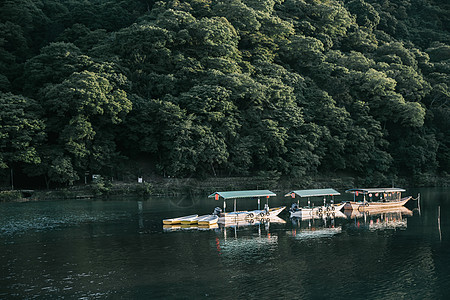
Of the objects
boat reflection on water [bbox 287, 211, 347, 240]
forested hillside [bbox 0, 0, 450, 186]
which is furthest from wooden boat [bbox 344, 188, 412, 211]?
forested hillside [bbox 0, 0, 450, 186]

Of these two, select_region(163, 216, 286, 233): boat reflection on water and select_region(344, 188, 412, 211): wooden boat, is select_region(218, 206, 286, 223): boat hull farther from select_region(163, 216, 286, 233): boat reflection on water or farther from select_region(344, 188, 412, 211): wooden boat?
select_region(344, 188, 412, 211): wooden boat

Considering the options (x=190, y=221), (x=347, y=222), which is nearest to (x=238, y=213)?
(x=190, y=221)

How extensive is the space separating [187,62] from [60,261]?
5007 centimetres

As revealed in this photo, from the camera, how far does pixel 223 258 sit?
27.8 metres

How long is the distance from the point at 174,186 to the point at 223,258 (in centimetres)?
3907

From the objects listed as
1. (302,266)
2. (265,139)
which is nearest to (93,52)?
(265,139)

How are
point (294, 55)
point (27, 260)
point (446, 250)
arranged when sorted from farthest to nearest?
point (294, 55)
point (446, 250)
point (27, 260)

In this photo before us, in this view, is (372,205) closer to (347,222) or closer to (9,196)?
(347,222)

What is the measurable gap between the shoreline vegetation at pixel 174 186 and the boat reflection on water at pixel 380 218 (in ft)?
69.2

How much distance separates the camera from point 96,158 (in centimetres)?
6312

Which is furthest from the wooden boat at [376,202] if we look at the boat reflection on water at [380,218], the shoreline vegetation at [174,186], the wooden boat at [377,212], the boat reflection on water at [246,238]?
the shoreline vegetation at [174,186]

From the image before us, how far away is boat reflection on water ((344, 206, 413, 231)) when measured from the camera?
132 ft

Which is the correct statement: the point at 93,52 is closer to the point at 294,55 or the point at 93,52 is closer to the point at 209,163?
the point at 209,163

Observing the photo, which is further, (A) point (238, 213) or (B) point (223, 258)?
(A) point (238, 213)
